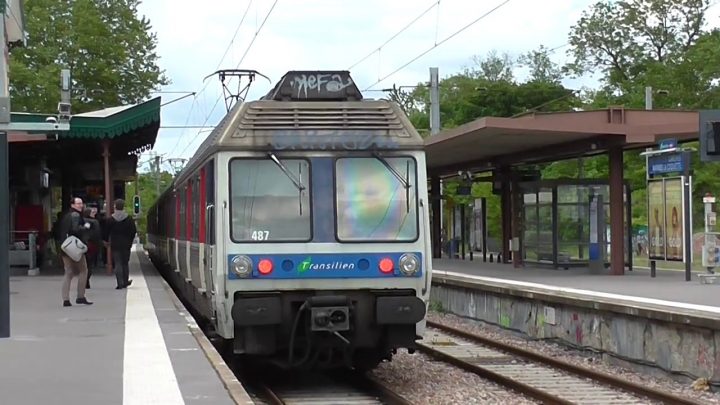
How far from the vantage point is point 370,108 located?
11227mm

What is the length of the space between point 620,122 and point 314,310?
13087mm

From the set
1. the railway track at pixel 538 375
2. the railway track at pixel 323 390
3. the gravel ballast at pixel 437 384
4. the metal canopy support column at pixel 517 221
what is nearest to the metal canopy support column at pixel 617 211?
the metal canopy support column at pixel 517 221

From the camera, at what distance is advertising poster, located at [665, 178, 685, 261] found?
1969cm

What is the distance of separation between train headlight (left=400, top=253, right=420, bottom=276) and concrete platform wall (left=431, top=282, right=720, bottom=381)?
3.71 m

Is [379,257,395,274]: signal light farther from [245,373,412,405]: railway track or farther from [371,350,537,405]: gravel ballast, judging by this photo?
[371,350,537,405]: gravel ballast

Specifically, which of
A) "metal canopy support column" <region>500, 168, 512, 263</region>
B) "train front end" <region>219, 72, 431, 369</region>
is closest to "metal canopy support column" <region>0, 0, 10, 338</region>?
"train front end" <region>219, 72, 431, 369</region>

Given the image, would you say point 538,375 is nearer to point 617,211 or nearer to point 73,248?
point 73,248

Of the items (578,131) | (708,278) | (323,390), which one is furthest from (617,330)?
(578,131)

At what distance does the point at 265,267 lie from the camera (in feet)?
34.4

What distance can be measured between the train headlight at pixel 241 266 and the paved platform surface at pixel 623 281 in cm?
741

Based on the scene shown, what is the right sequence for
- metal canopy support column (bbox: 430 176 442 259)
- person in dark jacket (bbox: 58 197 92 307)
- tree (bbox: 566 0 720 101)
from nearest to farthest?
person in dark jacket (bbox: 58 197 92 307) → metal canopy support column (bbox: 430 176 442 259) → tree (bbox: 566 0 720 101)

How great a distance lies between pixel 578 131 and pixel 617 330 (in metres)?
7.34

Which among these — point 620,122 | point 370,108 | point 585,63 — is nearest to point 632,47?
point 585,63

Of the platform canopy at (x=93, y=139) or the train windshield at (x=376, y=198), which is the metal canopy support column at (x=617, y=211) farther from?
the train windshield at (x=376, y=198)
